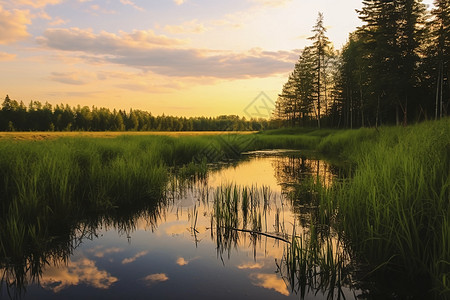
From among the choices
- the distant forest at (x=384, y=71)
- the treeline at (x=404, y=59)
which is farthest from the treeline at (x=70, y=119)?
the treeline at (x=404, y=59)

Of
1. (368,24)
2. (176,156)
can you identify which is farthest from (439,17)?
(176,156)

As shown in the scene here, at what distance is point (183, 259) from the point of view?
4758 mm

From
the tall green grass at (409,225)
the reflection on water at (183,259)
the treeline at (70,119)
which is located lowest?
the reflection on water at (183,259)

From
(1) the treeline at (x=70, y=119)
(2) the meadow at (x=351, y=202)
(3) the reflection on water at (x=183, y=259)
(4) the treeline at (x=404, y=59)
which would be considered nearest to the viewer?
(2) the meadow at (x=351, y=202)

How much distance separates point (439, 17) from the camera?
1379 inches

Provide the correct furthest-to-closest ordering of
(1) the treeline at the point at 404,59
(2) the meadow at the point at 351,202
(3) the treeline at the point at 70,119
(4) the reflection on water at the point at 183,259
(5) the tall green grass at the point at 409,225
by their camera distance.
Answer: (3) the treeline at the point at 70,119, (1) the treeline at the point at 404,59, (4) the reflection on water at the point at 183,259, (2) the meadow at the point at 351,202, (5) the tall green grass at the point at 409,225

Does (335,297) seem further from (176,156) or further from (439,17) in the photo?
(439,17)

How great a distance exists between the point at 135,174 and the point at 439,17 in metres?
44.3

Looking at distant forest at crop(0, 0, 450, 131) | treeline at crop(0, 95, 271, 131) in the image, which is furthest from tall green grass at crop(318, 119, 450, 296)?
treeline at crop(0, 95, 271, 131)

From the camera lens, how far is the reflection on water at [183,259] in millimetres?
3771

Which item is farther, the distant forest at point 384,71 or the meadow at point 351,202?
the distant forest at point 384,71

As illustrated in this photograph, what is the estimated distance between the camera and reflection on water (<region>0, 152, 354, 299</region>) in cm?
377

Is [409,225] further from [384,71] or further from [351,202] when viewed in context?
[384,71]

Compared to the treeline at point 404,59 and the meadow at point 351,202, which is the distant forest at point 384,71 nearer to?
the treeline at point 404,59
